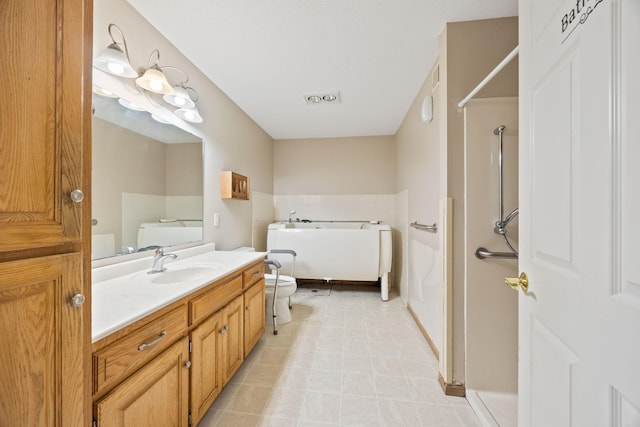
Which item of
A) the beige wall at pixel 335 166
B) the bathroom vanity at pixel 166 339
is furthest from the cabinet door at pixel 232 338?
the beige wall at pixel 335 166

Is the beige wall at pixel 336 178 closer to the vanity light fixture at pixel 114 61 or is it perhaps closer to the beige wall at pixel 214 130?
the beige wall at pixel 214 130

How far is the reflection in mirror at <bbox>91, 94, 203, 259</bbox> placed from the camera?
3.79ft

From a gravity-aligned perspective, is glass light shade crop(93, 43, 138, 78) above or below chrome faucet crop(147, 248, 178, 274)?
above

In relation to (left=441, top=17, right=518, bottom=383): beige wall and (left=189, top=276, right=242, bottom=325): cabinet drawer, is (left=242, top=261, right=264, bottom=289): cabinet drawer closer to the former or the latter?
(left=189, top=276, right=242, bottom=325): cabinet drawer

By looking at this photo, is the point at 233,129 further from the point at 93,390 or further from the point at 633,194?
the point at 633,194

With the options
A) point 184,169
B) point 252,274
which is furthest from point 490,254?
point 184,169

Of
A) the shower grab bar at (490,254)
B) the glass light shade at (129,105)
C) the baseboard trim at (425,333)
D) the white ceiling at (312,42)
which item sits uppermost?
the white ceiling at (312,42)

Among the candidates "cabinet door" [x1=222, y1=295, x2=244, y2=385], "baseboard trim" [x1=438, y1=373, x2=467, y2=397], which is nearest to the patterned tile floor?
"baseboard trim" [x1=438, y1=373, x2=467, y2=397]

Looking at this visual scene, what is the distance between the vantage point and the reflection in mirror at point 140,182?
1154 mm

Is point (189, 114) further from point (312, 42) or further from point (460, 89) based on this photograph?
point (460, 89)

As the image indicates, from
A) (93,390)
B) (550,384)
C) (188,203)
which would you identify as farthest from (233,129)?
(550,384)

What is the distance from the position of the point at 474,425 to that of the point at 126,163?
7.49 ft

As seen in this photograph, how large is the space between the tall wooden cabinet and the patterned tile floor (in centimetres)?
100

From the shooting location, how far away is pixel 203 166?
73.1 inches
